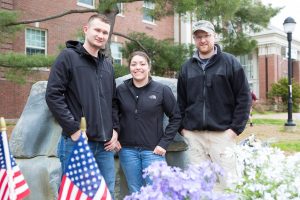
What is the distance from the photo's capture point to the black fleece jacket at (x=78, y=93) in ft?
10.2

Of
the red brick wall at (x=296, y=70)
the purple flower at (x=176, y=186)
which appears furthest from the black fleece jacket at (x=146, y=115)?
the red brick wall at (x=296, y=70)

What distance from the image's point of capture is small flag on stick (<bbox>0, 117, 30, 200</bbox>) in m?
2.91

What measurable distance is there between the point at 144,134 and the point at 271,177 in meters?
1.51

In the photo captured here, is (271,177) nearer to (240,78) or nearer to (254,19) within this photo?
(240,78)

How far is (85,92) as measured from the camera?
319cm

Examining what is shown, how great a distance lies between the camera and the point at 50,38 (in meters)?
17.8

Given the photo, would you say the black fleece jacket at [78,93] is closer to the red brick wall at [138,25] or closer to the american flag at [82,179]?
the american flag at [82,179]

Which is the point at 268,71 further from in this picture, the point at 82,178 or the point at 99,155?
the point at 82,178

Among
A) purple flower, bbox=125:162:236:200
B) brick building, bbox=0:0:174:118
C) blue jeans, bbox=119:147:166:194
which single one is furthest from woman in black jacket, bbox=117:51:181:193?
brick building, bbox=0:0:174:118

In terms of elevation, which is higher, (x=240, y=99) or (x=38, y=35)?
(x=38, y=35)

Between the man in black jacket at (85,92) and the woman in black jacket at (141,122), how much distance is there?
230 mm

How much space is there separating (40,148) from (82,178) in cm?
191

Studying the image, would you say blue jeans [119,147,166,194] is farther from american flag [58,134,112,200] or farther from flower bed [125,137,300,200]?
flower bed [125,137,300,200]

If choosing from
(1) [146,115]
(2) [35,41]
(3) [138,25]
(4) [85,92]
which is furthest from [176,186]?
(3) [138,25]
